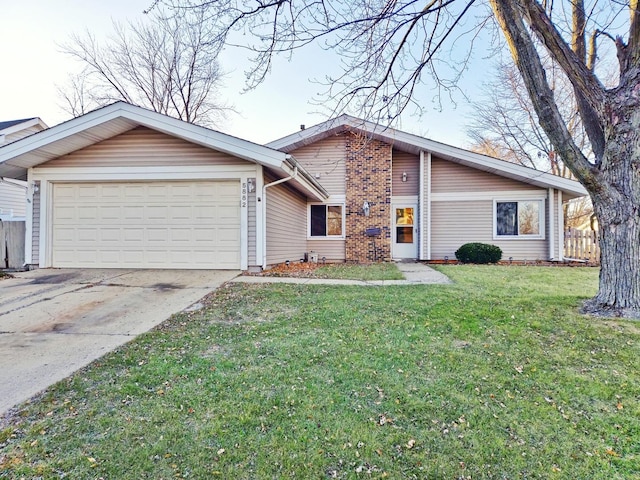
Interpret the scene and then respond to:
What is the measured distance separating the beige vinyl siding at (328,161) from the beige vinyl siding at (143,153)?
16.9ft

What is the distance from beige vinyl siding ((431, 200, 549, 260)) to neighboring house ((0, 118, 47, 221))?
16215 mm

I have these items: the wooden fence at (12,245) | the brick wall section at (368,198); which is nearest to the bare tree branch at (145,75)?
the brick wall section at (368,198)

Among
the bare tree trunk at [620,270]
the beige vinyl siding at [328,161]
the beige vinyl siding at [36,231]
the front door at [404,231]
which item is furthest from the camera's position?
the front door at [404,231]

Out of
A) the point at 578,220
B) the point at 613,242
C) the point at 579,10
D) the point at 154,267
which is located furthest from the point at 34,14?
the point at 578,220

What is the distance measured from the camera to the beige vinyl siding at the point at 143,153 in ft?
26.5

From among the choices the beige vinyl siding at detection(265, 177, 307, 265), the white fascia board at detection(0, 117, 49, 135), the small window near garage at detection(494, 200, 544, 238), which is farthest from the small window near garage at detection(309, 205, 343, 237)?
the white fascia board at detection(0, 117, 49, 135)

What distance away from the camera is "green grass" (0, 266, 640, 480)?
6.17ft

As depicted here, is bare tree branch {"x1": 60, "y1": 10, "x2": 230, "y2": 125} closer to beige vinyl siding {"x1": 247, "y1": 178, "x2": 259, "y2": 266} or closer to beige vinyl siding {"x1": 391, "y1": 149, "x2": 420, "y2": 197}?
beige vinyl siding {"x1": 391, "y1": 149, "x2": 420, "y2": 197}

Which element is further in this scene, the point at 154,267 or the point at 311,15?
the point at 154,267

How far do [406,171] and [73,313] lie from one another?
10.9 m

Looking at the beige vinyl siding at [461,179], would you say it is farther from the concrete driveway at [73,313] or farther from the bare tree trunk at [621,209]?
the concrete driveway at [73,313]

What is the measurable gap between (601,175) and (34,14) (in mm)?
10660

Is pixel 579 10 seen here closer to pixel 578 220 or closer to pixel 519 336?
pixel 519 336

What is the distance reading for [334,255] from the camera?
1275 centimetres
